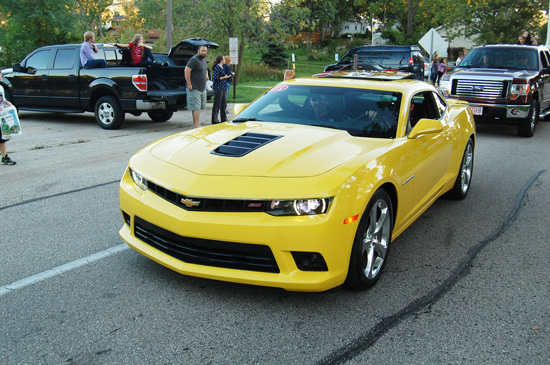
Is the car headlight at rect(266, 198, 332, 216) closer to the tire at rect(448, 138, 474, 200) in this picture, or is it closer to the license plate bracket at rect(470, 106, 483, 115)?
the tire at rect(448, 138, 474, 200)

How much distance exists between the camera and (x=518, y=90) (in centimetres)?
1149

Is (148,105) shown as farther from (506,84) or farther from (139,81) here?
(506,84)

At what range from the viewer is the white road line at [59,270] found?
372 centimetres

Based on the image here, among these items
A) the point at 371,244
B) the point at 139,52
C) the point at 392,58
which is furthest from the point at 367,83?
the point at 392,58

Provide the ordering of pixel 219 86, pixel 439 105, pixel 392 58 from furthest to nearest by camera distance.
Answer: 1. pixel 392 58
2. pixel 219 86
3. pixel 439 105

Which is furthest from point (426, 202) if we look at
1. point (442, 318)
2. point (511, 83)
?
point (511, 83)

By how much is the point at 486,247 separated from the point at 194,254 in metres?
2.81

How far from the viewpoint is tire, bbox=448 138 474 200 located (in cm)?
613

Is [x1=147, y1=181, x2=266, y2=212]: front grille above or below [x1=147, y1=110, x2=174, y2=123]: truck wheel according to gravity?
above

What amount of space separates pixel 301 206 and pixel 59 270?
2039 mm

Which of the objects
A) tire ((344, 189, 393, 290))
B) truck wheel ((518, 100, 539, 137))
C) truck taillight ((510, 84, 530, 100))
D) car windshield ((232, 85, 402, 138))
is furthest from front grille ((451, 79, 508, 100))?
tire ((344, 189, 393, 290))

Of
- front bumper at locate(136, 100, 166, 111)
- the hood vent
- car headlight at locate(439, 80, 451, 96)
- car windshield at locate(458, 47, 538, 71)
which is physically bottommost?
front bumper at locate(136, 100, 166, 111)

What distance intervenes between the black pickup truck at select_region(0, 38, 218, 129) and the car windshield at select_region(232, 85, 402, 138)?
6.96 meters

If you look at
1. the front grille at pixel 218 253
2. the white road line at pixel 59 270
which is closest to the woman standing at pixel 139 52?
the white road line at pixel 59 270
